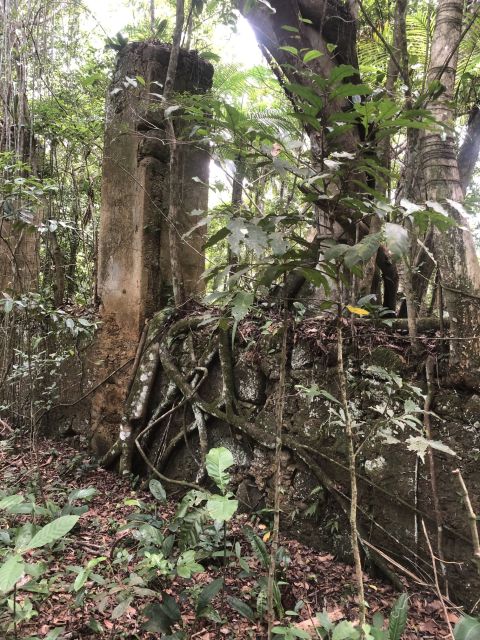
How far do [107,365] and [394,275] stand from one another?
3.16 metres

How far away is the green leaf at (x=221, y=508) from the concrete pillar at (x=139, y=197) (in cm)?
312

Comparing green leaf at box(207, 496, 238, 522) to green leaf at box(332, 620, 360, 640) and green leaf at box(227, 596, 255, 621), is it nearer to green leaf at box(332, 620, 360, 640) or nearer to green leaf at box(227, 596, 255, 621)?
green leaf at box(332, 620, 360, 640)

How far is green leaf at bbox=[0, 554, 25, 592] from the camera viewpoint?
1.40 meters

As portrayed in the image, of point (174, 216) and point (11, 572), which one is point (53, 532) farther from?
point (174, 216)

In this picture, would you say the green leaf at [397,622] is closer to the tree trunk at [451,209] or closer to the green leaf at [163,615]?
the green leaf at [163,615]

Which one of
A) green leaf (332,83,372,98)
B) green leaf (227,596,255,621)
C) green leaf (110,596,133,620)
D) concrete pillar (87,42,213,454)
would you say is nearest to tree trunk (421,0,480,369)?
green leaf (332,83,372,98)

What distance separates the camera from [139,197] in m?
4.74

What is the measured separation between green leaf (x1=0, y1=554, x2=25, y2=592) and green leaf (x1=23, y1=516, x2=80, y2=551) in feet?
0.15

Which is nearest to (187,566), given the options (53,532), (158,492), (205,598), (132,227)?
(205,598)

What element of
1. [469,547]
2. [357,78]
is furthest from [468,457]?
[357,78]

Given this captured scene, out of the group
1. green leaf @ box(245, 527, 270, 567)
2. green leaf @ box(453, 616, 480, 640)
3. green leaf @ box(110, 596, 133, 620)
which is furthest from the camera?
green leaf @ box(245, 527, 270, 567)

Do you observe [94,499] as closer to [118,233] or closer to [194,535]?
[194,535]

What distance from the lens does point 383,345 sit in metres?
3.04

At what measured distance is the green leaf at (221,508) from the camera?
5.37 feet
